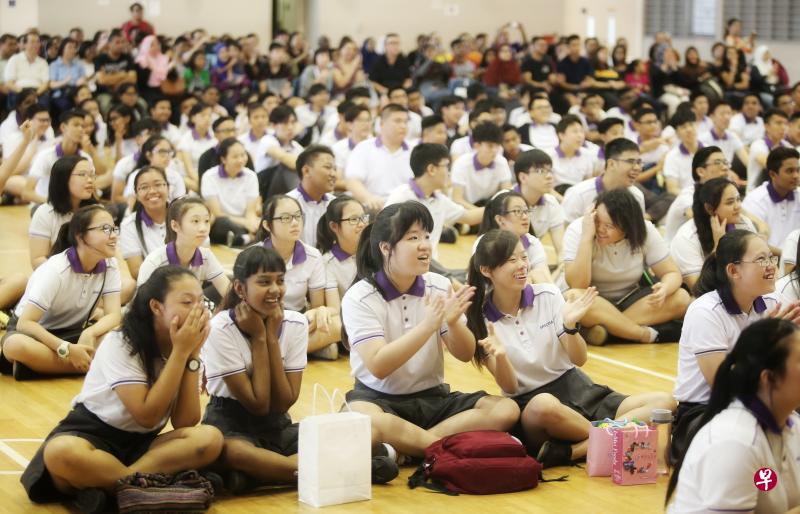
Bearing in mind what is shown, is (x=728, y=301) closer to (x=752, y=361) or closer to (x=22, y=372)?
(x=752, y=361)

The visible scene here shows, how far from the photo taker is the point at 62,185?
6621 millimetres

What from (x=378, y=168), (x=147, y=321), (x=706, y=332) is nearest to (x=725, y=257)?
(x=706, y=332)

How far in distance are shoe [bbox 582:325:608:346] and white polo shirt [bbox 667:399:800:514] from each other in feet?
11.7

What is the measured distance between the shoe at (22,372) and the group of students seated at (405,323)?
0.03 metres

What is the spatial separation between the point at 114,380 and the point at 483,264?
144cm

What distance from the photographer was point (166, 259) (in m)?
5.98

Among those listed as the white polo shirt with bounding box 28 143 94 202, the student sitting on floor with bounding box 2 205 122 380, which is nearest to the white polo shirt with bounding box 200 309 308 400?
the student sitting on floor with bounding box 2 205 122 380

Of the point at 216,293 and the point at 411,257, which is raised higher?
the point at 411,257

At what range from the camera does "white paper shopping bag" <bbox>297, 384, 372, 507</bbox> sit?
157 inches

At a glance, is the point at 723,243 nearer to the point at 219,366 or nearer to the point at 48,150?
the point at 219,366

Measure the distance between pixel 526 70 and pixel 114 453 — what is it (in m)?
14.4

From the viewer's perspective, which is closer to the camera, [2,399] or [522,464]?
[522,464]

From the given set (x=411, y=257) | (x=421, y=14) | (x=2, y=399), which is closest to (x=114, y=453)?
(x=411, y=257)

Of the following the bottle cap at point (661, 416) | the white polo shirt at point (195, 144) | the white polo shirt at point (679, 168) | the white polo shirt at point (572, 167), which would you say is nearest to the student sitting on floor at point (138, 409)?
the bottle cap at point (661, 416)
